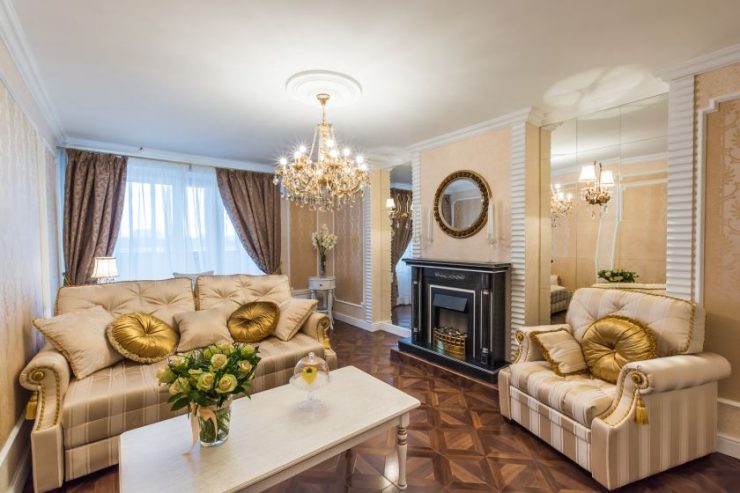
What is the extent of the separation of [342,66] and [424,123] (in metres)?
1.36

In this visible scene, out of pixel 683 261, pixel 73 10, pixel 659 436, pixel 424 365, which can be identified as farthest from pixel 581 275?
pixel 73 10

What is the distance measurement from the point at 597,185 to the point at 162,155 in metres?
5.08

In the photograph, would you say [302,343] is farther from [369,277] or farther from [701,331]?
[701,331]

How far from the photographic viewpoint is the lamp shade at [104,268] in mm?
3410

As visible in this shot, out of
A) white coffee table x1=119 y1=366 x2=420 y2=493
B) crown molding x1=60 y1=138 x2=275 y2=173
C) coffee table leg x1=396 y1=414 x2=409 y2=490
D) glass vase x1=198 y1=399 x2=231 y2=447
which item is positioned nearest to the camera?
white coffee table x1=119 y1=366 x2=420 y2=493

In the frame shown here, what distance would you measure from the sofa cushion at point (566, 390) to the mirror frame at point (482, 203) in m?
1.54

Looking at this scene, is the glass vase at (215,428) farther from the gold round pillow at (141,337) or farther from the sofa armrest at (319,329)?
the sofa armrest at (319,329)

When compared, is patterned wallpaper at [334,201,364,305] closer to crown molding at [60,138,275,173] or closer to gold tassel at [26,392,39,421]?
crown molding at [60,138,275,173]

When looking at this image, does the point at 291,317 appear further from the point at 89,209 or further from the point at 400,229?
the point at 400,229

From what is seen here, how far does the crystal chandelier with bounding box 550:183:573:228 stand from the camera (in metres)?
3.18

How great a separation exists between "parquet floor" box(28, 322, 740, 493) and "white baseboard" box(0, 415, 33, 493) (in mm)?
240

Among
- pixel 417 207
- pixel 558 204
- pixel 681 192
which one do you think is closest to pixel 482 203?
pixel 558 204

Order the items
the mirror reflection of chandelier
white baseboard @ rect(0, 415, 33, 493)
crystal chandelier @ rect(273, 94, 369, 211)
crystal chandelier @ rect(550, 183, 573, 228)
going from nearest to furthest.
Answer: white baseboard @ rect(0, 415, 33, 493) < crystal chandelier @ rect(273, 94, 369, 211) < the mirror reflection of chandelier < crystal chandelier @ rect(550, 183, 573, 228)

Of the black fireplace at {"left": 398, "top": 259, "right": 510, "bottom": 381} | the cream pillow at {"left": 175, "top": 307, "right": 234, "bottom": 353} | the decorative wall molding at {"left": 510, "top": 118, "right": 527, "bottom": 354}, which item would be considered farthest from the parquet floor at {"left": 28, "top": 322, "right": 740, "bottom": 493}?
the decorative wall molding at {"left": 510, "top": 118, "right": 527, "bottom": 354}
